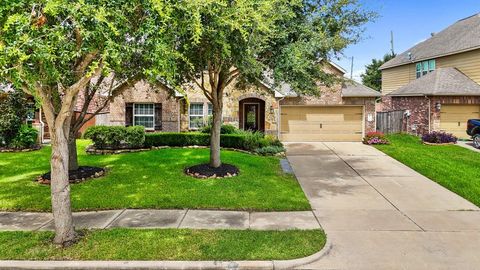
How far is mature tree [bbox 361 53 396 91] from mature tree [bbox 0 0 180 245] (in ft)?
149

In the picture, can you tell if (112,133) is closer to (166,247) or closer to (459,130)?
(166,247)

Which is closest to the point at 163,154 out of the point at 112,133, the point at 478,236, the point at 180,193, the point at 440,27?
the point at 112,133

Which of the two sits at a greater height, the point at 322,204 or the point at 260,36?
the point at 260,36

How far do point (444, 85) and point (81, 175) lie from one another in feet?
68.9

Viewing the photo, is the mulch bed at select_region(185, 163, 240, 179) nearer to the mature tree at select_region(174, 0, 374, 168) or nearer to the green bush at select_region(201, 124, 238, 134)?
the mature tree at select_region(174, 0, 374, 168)

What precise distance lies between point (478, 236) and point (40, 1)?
886 centimetres

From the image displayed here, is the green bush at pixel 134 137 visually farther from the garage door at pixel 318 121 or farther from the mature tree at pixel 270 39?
the garage door at pixel 318 121

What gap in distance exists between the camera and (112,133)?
15211 millimetres

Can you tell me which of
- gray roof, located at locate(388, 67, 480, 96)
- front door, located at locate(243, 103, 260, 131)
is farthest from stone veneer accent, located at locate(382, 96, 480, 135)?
front door, located at locate(243, 103, 260, 131)

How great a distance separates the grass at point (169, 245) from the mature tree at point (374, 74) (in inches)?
1756

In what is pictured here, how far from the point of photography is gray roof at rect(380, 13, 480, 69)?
22.6 m

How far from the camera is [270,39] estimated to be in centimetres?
954

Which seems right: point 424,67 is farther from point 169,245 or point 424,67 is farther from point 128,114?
point 169,245

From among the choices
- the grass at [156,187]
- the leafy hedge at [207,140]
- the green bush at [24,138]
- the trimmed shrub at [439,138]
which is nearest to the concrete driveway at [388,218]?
the grass at [156,187]
